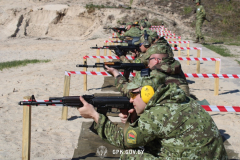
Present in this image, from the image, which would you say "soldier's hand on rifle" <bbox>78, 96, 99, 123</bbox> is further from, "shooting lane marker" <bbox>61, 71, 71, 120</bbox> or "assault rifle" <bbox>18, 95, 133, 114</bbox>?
"shooting lane marker" <bbox>61, 71, 71, 120</bbox>

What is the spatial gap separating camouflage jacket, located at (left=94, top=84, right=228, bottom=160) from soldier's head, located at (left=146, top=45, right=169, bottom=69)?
1.88 m

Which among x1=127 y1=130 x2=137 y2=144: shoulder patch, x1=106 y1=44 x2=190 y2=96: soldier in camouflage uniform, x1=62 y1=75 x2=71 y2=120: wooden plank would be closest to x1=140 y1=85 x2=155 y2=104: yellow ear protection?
x1=127 y1=130 x2=137 y2=144: shoulder patch

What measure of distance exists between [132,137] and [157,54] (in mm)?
2161

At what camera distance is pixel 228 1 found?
97.3 ft

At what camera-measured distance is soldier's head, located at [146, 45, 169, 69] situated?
173 inches

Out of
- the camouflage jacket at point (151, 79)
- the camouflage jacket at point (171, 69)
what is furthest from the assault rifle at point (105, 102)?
the camouflage jacket at point (171, 69)

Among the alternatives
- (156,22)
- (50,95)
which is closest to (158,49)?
(50,95)

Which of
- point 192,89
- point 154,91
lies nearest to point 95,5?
point 192,89

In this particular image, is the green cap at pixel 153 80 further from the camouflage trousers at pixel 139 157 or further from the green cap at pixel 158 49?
the camouflage trousers at pixel 139 157

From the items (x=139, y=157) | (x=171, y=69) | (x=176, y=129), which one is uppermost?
(x=171, y=69)

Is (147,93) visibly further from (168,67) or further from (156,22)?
(156,22)

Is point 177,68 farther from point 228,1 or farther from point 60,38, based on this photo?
point 228,1

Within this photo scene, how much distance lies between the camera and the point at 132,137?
2.54 meters

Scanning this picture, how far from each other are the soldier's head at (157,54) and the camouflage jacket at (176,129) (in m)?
1.88
